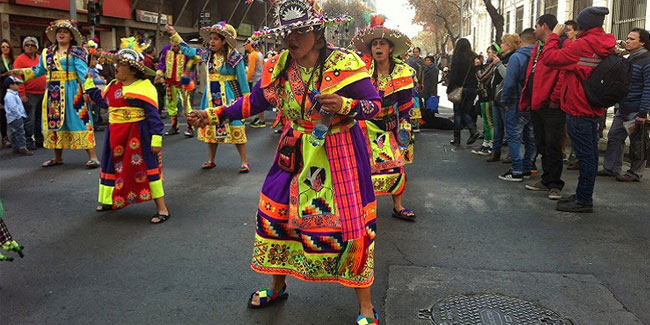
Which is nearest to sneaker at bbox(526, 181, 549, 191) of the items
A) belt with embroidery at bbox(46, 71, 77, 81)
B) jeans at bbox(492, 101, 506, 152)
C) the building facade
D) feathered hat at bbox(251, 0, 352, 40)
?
jeans at bbox(492, 101, 506, 152)

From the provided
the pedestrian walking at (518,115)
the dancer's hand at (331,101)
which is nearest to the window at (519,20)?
the pedestrian walking at (518,115)

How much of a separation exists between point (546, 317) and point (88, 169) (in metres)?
6.90

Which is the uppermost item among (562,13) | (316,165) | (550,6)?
(550,6)

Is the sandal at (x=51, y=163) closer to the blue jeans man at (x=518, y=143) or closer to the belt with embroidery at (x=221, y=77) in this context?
the belt with embroidery at (x=221, y=77)

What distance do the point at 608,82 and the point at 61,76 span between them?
7.08 meters

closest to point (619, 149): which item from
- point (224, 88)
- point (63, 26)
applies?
point (224, 88)

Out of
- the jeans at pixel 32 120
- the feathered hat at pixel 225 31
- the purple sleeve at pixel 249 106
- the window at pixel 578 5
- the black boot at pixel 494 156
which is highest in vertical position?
the window at pixel 578 5

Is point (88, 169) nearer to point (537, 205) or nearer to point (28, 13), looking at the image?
point (537, 205)

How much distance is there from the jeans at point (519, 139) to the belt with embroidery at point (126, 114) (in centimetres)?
484

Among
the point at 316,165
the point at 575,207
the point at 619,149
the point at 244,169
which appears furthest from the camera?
the point at 244,169

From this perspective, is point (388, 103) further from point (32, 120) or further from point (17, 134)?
point (32, 120)

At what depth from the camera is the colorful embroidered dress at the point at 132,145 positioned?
5.65m

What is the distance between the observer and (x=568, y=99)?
6.02 m

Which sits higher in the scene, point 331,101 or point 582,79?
point 582,79
